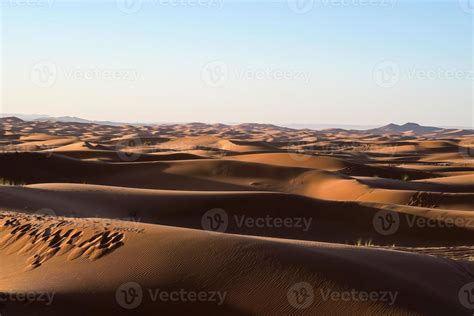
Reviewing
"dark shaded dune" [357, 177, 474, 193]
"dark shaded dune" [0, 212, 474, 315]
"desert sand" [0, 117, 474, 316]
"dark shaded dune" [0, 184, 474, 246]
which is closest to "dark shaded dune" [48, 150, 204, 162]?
"dark shaded dune" [357, 177, 474, 193]

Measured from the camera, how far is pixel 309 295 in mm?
4898

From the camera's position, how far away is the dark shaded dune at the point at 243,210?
11.8 m

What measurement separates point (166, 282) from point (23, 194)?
7.53 meters

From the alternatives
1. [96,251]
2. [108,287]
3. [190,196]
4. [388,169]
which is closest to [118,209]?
[190,196]

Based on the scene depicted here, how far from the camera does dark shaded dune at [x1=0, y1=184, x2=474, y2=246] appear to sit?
1182 centimetres

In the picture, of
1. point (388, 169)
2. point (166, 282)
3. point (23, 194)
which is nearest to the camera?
point (166, 282)

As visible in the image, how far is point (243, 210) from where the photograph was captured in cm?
1338

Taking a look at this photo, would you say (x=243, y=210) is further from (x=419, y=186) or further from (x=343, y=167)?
(x=343, y=167)

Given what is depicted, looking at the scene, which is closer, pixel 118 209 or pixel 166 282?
pixel 166 282

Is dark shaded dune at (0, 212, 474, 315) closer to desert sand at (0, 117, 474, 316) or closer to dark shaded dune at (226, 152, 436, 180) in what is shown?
desert sand at (0, 117, 474, 316)

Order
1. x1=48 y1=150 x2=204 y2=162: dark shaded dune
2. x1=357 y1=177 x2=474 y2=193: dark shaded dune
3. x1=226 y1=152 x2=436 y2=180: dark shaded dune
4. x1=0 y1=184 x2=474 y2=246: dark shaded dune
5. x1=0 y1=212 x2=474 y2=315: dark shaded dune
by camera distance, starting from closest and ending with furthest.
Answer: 1. x1=0 y1=212 x2=474 y2=315: dark shaded dune
2. x1=0 y1=184 x2=474 y2=246: dark shaded dune
3. x1=357 y1=177 x2=474 y2=193: dark shaded dune
4. x1=226 y1=152 x2=436 y2=180: dark shaded dune
5. x1=48 y1=150 x2=204 y2=162: dark shaded dune

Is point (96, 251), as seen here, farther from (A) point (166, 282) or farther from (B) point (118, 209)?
(B) point (118, 209)

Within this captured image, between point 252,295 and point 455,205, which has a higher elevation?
point 252,295

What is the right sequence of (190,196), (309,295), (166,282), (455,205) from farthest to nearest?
(455,205), (190,196), (166,282), (309,295)
